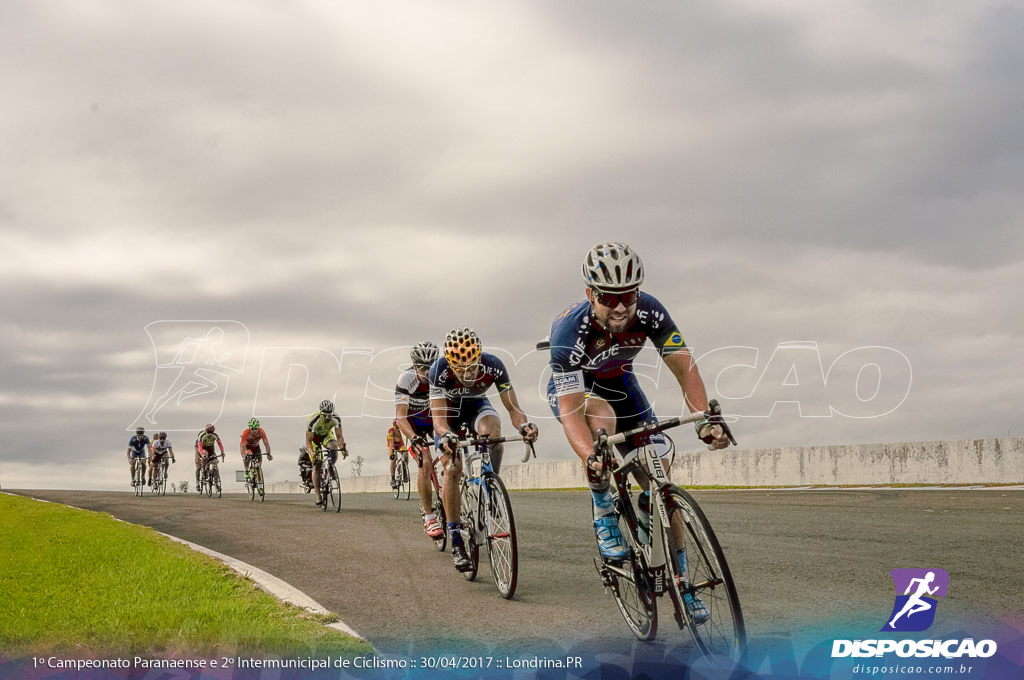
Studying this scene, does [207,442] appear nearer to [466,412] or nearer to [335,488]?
[335,488]

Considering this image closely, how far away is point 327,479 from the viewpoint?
720 inches

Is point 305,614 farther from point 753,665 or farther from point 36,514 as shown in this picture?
point 36,514

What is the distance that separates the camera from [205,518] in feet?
54.3

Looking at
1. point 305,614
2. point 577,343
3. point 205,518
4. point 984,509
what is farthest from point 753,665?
point 205,518

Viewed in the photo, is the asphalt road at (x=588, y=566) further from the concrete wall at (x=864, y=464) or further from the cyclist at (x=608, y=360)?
the concrete wall at (x=864, y=464)

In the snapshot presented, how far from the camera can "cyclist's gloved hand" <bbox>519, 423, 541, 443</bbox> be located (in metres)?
7.68

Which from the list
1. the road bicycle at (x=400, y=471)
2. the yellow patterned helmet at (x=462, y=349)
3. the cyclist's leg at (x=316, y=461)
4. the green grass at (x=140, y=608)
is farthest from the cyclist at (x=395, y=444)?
the yellow patterned helmet at (x=462, y=349)

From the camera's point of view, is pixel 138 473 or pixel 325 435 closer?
pixel 325 435

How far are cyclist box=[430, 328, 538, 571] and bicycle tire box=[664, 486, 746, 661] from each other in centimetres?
339

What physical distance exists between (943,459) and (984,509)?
7934 millimetres

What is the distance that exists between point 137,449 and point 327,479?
15.5m

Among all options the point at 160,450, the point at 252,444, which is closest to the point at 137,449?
the point at 160,450

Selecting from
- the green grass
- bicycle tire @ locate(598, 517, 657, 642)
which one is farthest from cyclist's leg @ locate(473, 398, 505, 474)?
bicycle tire @ locate(598, 517, 657, 642)

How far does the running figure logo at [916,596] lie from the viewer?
604 centimetres
